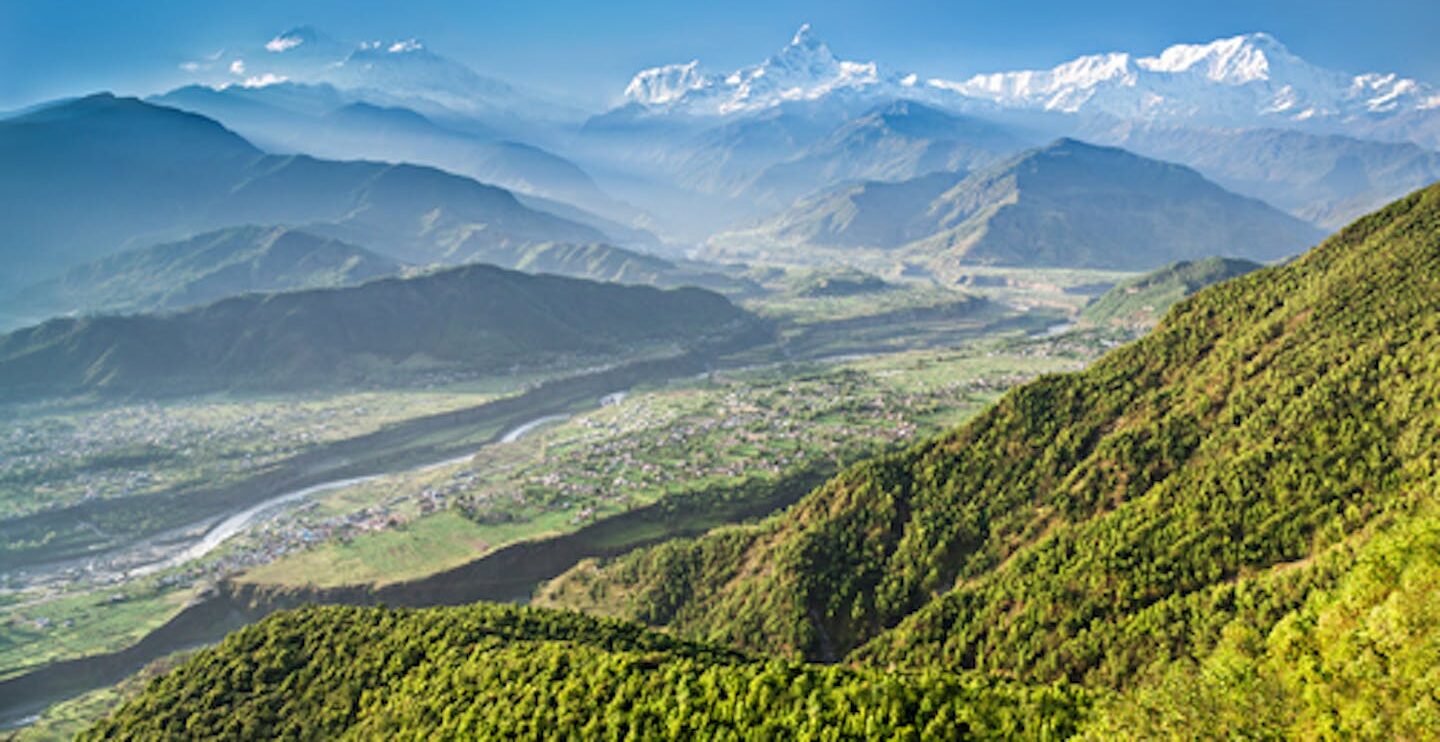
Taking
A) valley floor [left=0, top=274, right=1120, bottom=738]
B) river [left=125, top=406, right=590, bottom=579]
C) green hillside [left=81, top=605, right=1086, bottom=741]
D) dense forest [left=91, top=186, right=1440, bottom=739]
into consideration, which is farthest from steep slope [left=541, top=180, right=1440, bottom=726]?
river [left=125, top=406, right=590, bottom=579]

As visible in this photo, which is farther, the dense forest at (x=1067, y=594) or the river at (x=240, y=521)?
the river at (x=240, y=521)

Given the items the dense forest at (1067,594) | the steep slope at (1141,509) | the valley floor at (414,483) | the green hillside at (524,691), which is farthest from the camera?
the valley floor at (414,483)

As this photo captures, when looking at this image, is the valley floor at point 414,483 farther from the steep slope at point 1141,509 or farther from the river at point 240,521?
the steep slope at point 1141,509

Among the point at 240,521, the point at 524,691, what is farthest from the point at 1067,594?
the point at 240,521

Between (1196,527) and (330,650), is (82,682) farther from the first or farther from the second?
(1196,527)

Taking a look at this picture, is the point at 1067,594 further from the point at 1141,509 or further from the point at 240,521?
the point at 240,521

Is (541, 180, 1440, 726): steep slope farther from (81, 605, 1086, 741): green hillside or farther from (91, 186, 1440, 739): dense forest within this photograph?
(81, 605, 1086, 741): green hillside

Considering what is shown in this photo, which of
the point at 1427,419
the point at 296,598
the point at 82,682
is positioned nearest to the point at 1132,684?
the point at 1427,419

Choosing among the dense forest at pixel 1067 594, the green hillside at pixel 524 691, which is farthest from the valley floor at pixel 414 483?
the green hillside at pixel 524 691
